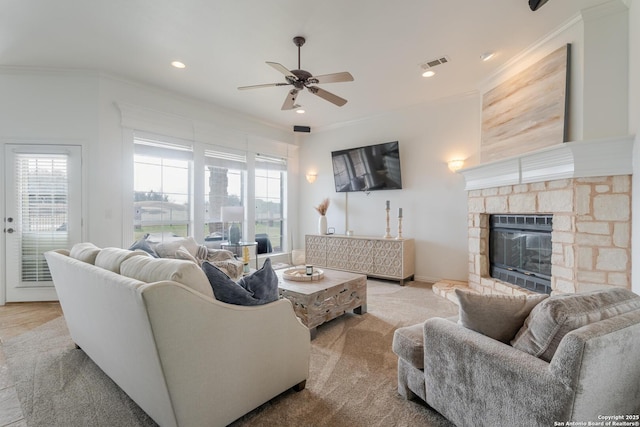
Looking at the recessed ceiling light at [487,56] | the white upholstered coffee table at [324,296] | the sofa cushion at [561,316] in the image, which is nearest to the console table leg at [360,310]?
the white upholstered coffee table at [324,296]

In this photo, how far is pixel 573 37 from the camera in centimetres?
263

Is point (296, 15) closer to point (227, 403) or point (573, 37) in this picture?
point (573, 37)

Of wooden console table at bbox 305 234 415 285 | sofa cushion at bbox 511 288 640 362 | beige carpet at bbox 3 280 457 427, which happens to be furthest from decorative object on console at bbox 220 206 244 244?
sofa cushion at bbox 511 288 640 362

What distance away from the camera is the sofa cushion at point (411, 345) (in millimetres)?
1577

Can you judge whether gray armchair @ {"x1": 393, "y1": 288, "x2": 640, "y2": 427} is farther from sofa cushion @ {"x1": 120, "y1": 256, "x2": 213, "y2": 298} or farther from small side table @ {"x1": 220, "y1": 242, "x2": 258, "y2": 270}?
small side table @ {"x1": 220, "y1": 242, "x2": 258, "y2": 270}

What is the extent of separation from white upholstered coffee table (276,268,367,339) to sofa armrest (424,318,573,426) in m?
1.24

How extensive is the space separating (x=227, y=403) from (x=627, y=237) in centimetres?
321

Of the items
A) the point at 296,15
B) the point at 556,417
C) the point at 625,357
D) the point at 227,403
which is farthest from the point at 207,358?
the point at 296,15

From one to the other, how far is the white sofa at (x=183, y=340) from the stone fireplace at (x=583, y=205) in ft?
8.31

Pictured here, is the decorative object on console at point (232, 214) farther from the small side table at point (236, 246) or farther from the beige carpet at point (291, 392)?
the beige carpet at point (291, 392)

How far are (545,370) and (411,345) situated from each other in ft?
2.13

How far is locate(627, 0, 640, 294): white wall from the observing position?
2.21 meters

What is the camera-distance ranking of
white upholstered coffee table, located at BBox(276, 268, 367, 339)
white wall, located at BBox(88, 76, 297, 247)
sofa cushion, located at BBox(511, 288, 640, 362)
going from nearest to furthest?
1. sofa cushion, located at BBox(511, 288, 640, 362)
2. white upholstered coffee table, located at BBox(276, 268, 367, 339)
3. white wall, located at BBox(88, 76, 297, 247)

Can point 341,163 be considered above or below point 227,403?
above
